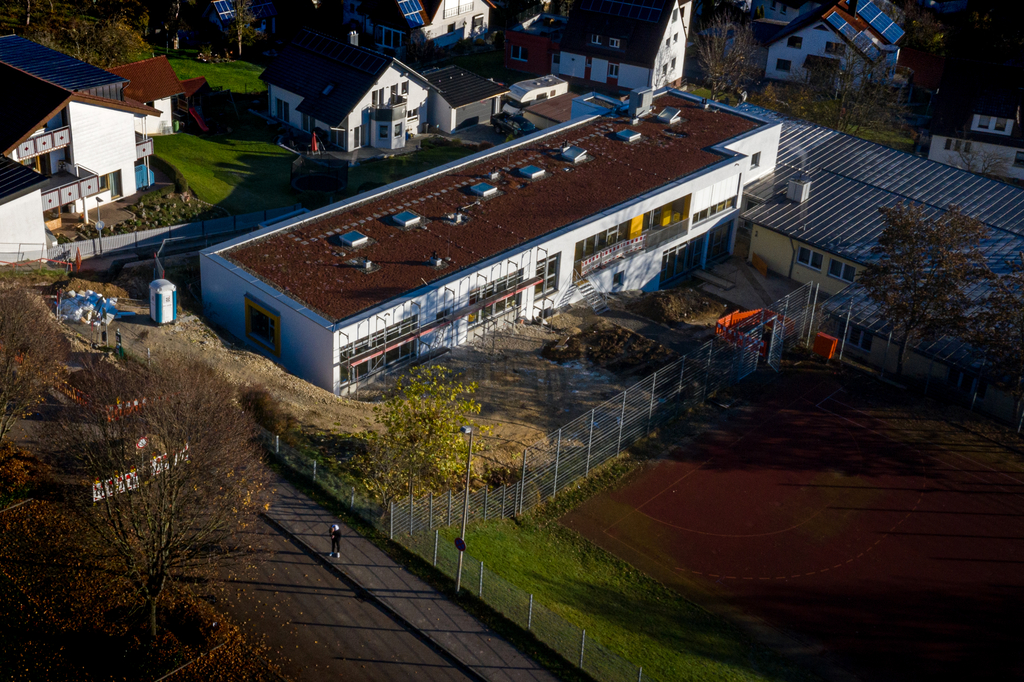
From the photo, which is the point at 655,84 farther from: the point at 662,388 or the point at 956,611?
the point at 956,611

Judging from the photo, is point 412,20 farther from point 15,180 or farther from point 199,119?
point 15,180

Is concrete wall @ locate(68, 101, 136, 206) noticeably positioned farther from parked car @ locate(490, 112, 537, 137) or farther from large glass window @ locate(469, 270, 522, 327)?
parked car @ locate(490, 112, 537, 137)

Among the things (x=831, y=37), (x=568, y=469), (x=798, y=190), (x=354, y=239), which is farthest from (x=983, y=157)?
(x=568, y=469)

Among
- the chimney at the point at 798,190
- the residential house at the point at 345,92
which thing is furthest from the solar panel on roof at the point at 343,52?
the chimney at the point at 798,190

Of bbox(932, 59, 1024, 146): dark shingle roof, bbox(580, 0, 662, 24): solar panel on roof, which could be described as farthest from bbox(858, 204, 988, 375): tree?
bbox(580, 0, 662, 24): solar panel on roof

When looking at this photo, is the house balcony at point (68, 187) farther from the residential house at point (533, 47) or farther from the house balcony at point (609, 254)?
the residential house at point (533, 47)

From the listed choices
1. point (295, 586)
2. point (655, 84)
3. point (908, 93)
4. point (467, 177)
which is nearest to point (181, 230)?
point (467, 177)
